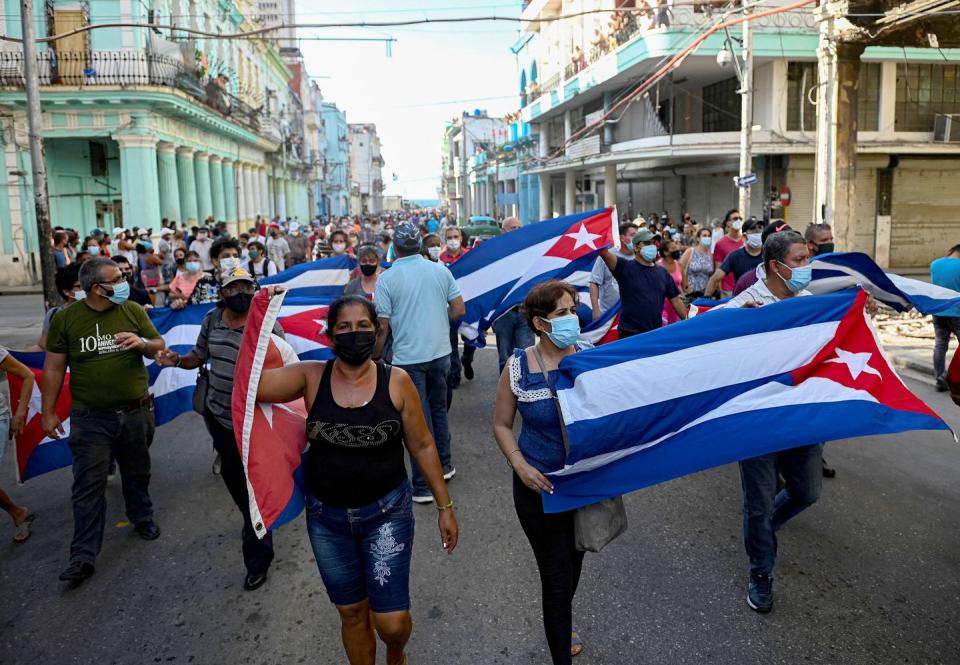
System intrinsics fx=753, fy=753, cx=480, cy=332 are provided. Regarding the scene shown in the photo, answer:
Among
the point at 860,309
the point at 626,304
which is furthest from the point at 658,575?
the point at 626,304

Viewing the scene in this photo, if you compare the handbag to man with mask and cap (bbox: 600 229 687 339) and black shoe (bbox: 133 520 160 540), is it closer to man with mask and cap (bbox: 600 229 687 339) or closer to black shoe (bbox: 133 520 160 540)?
black shoe (bbox: 133 520 160 540)

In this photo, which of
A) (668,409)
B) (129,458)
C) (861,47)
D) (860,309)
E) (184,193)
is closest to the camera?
(668,409)

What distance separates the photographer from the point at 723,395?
3721 mm

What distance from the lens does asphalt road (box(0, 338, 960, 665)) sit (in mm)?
3672

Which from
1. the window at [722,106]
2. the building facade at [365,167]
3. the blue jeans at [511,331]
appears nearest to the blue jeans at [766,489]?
the blue jeans at [511,331]

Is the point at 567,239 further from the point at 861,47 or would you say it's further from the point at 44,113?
the point at 44,113

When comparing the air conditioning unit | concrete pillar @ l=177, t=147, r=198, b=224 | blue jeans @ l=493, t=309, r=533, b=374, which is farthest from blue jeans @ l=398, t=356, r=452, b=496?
concrete pillar @ l=177, t=147, r=198, b=224

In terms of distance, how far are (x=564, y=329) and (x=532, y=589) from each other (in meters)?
1.76

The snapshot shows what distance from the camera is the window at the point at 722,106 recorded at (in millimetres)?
24531

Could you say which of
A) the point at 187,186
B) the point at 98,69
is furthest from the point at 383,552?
the point at 187,186

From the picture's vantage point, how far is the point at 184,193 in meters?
28.2

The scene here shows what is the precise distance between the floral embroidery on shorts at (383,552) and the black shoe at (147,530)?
8.87ft

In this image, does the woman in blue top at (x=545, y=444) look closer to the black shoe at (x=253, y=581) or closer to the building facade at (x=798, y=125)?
the black shoe at (x=253, y=581)

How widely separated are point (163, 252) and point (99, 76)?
927 centimetres
